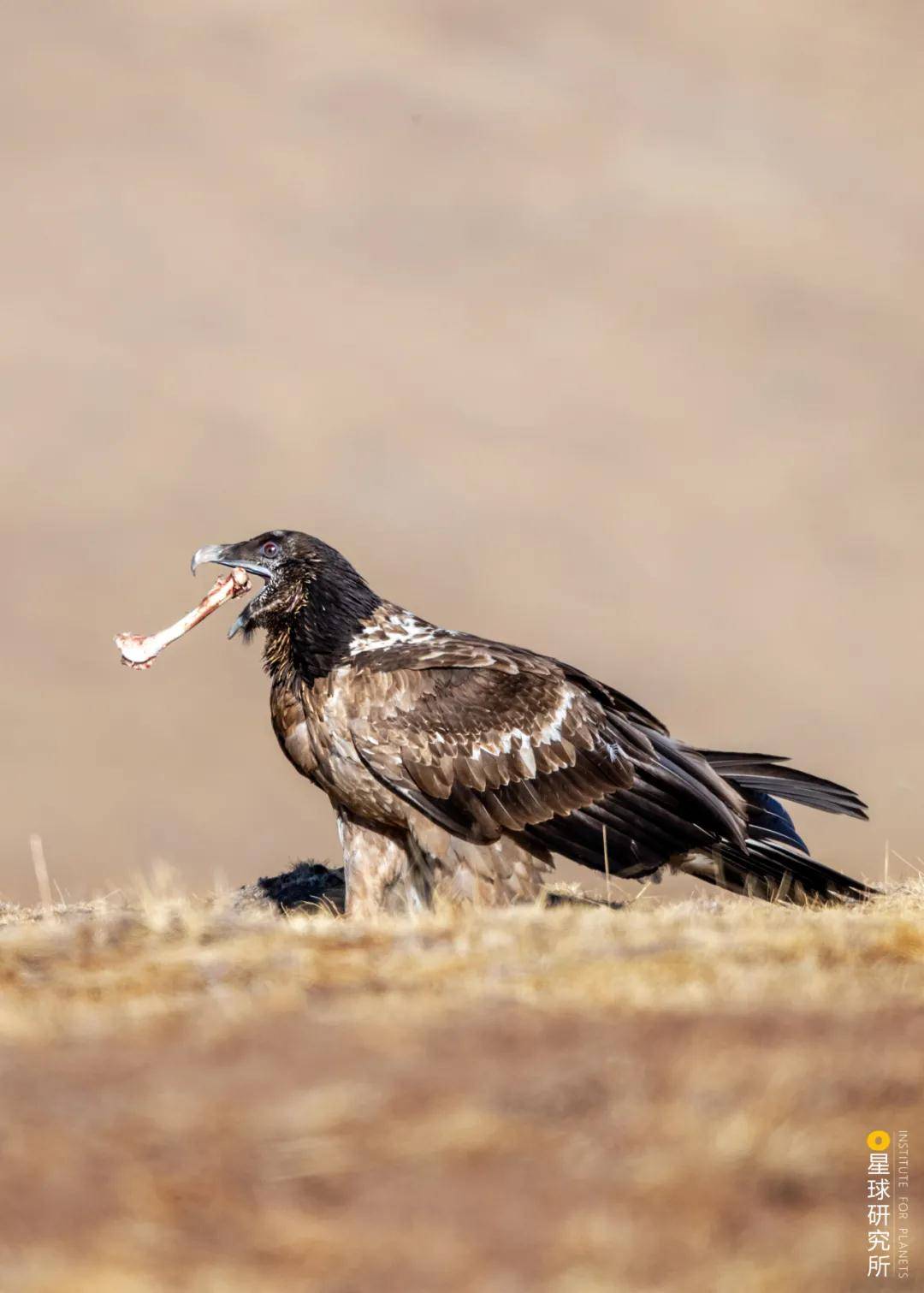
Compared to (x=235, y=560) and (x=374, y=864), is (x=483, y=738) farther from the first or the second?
(x=235, y=560)

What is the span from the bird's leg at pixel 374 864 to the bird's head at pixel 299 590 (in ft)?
3.21

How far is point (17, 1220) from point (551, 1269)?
3.94 feet

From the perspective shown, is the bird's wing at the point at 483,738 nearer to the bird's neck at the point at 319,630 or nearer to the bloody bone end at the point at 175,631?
the bird's neck at the point at 319,630

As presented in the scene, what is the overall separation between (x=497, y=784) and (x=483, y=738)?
0.25 metres

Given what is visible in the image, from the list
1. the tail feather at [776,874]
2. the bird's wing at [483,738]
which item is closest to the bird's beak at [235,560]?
the bird's wing at [483,738]

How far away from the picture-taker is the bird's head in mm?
10266

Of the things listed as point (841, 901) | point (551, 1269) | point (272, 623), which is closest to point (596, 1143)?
point (551, 1269)

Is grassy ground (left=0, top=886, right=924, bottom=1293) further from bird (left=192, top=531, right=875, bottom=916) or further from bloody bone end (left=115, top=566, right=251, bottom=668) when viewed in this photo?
bloody bone end (left=115, top=566, right=251, bottom=668)

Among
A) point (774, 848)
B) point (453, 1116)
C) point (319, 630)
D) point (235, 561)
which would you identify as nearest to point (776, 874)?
point (774, 848)

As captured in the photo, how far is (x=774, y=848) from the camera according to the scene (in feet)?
32.7

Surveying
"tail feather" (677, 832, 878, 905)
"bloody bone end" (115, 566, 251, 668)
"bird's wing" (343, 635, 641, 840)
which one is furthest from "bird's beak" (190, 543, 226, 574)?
"tail feather" (677, 832, 878, 905)

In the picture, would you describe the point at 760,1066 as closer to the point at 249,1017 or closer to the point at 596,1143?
the point at 596,1143

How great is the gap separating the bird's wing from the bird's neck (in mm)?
251

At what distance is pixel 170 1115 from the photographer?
4758 millimetres
